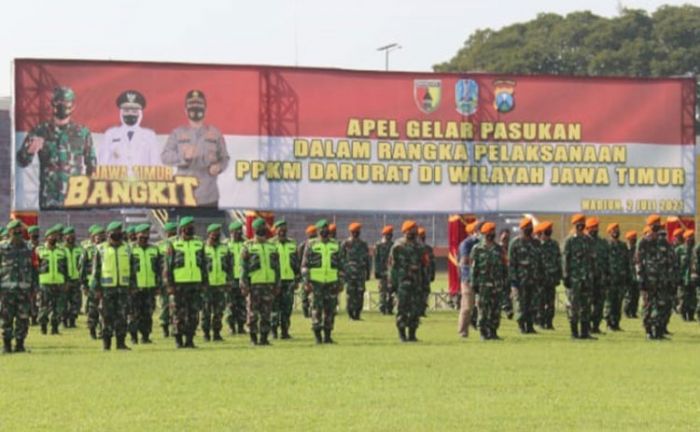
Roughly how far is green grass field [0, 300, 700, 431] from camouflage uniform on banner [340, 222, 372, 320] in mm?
8445

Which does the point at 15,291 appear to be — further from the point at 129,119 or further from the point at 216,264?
the point at 129,119

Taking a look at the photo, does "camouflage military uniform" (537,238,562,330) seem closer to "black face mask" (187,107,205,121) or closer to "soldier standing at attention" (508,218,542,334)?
"soldier standing at attention" (508,218,542,334)

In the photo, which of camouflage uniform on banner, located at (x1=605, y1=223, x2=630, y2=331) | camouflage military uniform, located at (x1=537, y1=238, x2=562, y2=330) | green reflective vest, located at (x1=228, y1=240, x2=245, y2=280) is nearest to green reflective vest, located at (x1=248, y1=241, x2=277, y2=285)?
green reflective vest, located at (x1=228, y1=240, x2=245, y2=280)

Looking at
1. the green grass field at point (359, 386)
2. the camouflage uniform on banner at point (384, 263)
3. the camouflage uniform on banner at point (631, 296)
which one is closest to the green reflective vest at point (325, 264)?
the green grass field at point (359, 386)

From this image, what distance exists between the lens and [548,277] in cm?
2888

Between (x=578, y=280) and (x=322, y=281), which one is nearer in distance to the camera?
(x=322, y=281)

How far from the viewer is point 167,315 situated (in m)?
27.5

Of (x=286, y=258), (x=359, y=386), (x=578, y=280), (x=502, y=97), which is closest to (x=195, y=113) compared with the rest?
(x=502, y=97)

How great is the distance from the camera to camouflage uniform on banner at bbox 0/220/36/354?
23.7 meters

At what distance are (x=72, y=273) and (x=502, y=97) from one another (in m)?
11.2

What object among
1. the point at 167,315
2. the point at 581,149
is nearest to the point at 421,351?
the point at 167,315

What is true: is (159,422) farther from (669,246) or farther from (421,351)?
(669,246)

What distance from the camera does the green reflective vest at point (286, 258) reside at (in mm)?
26469

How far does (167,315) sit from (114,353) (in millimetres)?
4421
